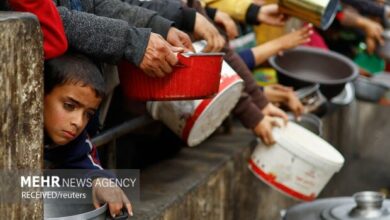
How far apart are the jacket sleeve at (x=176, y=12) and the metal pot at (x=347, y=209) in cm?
96

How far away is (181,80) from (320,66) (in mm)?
3505

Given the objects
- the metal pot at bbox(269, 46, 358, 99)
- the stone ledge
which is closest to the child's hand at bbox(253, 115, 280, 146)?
the stone ledge

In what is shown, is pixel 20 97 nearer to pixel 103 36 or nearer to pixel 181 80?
pixel 103 36

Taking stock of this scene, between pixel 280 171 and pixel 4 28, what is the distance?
2680 millimetres

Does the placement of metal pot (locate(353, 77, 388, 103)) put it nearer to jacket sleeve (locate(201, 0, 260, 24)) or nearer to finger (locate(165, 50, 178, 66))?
jacket sleeve (locate(201, 0, 260, 24))

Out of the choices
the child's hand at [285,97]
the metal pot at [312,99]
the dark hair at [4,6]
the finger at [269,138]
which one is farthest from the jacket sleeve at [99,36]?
the metal pot at [312,99]

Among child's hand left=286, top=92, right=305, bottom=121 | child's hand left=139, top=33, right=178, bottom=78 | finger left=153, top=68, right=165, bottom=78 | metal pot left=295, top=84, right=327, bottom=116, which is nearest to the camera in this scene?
child's hand left=139, top=33, right=178, bottom=78

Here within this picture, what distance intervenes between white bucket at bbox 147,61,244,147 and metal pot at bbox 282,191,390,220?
0.65m

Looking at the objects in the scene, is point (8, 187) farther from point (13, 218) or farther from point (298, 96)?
point (298, 96)

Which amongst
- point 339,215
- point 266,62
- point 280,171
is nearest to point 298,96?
point 266,62

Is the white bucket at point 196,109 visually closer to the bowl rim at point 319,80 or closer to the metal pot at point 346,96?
the bowl rim at point 319,80

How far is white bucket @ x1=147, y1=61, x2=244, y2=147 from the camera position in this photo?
4605 mm

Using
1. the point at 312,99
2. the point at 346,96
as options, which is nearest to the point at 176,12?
the point at 312,99

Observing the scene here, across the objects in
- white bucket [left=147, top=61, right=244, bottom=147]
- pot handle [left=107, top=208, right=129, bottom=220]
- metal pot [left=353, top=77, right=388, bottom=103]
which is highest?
pot handle [left=107, top=208, right=129, bottom=220]
